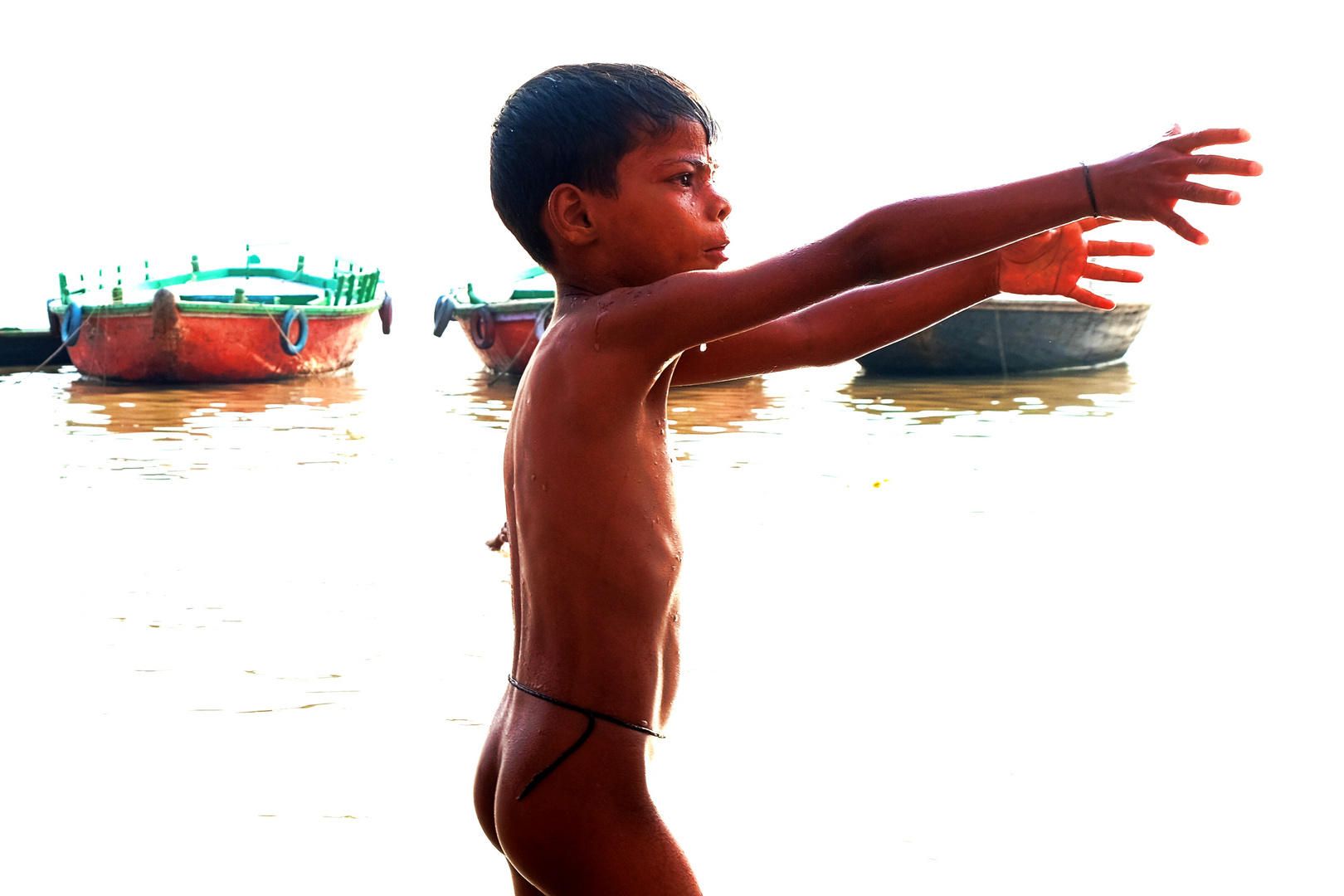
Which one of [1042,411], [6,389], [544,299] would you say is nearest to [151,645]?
[1042,411]

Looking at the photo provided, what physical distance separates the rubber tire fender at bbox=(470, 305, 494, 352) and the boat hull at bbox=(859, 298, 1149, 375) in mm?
4166

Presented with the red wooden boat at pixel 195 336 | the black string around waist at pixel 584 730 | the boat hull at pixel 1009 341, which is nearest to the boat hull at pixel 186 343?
the red wooden boat at pixel 195 336

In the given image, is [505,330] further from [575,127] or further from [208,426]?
[575,127]

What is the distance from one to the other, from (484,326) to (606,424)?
13.2 metres

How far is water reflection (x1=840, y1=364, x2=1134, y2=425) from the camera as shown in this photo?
11516 millimetres

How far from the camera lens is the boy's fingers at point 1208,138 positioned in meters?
1.17

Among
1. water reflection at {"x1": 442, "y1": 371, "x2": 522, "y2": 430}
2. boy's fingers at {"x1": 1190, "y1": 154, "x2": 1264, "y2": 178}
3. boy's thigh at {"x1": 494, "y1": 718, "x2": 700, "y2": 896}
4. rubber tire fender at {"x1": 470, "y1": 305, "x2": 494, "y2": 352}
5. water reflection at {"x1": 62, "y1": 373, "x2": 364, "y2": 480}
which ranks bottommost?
water reflection at {"x1": 62, "y1": 373, "x2": 364, "y2": 480}

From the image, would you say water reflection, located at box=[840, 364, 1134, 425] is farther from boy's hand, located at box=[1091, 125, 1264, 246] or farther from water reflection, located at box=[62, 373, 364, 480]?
boy's hand, located at box=[1091, 125, 1264, 246]

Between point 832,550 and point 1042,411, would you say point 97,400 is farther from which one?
point 832,550

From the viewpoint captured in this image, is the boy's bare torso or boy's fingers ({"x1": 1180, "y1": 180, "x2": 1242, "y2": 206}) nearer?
boy's fingers ({"x1": 1180, "y1": 180, "x2": 1242, "y2": 206})

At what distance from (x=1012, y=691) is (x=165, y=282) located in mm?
16733

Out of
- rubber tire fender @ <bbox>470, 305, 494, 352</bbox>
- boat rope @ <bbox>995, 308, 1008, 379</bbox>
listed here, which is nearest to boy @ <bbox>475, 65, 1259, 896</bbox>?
rubber tire fender @ <bbox>470, 305, 494, 352</bbox>

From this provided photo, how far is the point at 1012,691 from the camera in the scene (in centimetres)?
355

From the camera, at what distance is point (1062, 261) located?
4.99ft
